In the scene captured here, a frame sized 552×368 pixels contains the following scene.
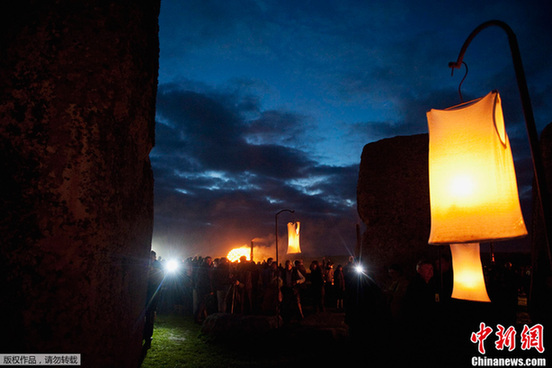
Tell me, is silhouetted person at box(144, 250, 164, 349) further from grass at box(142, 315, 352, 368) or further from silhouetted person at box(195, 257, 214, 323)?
silhouetted person at box(195, 257, 214, 323)

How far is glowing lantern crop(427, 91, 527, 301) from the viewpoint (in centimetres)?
209

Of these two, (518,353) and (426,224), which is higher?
(426,224)

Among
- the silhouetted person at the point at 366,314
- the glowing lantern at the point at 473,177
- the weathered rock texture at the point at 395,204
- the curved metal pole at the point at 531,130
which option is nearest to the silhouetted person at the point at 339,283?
the weathered rock texture at the point at 395,204

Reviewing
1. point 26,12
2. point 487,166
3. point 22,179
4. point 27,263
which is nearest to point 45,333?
point 27,263

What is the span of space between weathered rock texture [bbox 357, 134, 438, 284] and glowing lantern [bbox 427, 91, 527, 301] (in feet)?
20.1

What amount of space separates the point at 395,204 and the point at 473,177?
6504 millimetres

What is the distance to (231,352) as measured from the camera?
6152 mm

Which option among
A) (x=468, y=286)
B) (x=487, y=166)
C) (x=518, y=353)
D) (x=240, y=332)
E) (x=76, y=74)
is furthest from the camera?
(x=240, y=332)

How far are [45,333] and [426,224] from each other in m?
8.26

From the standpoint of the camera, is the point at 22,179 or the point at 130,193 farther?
the point at 130,193

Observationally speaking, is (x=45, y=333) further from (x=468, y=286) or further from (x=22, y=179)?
(x=468, y=286)

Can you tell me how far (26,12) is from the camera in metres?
1.79

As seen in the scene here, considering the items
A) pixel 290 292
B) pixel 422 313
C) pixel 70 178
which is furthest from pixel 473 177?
pixel 290 292

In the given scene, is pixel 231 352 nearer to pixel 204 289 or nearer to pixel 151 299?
pixel 151 299
